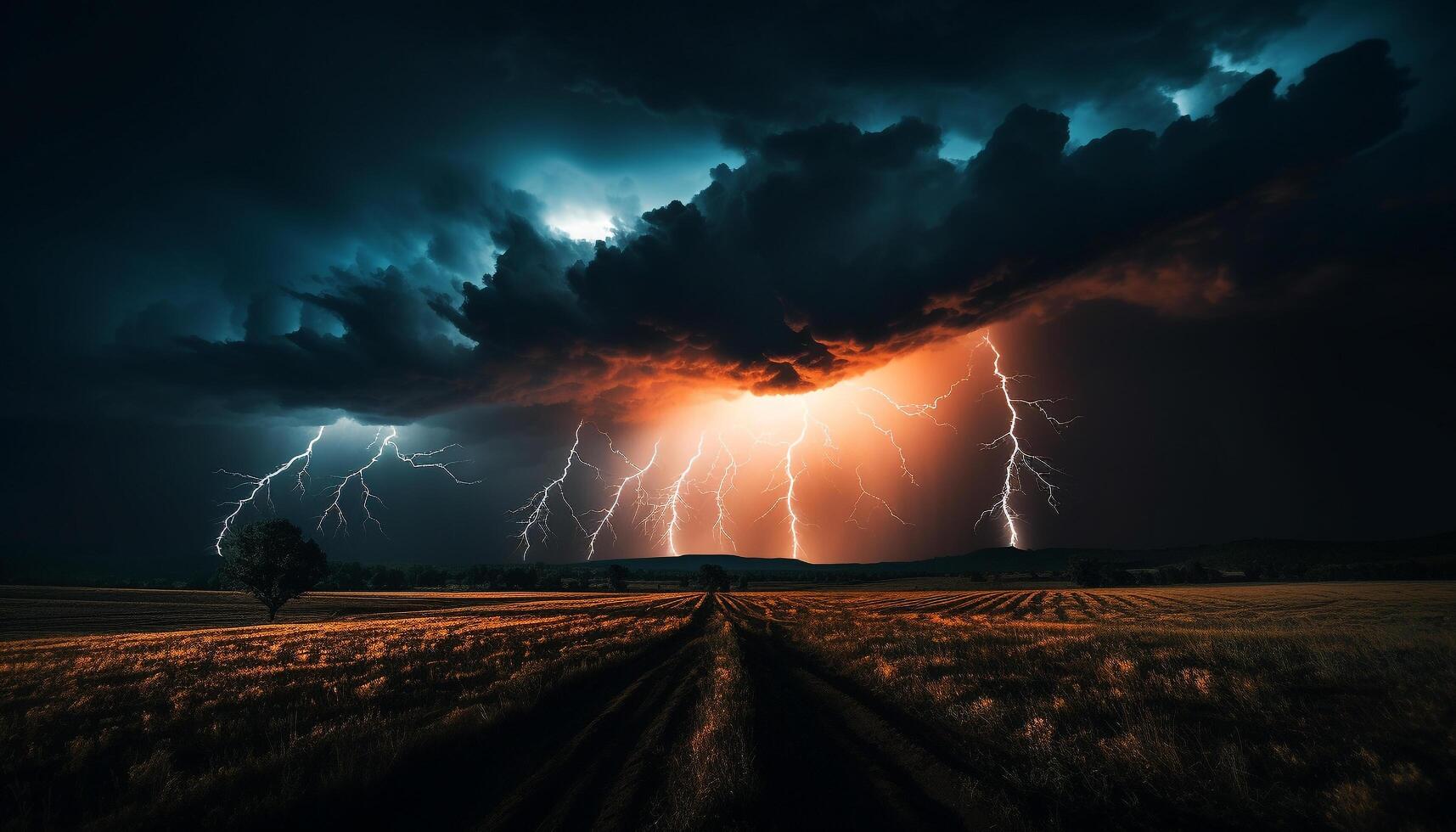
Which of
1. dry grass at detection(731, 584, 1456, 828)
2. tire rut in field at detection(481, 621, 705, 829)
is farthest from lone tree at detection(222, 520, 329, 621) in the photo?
dry grass at detection(731, 584, 1456, 828)

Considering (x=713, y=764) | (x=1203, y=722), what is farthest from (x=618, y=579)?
(x=1203, y=722)

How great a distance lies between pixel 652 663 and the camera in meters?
15.6

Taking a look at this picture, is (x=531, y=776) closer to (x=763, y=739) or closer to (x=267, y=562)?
(x=763, y=739)

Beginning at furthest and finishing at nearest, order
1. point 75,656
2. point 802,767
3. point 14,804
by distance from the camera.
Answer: point 75,656 → point 802,767 → point 14,804

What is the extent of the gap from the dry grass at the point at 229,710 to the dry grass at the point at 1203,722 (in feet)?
28.5

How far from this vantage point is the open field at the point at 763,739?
5500 mm

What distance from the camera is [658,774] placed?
6.59 m

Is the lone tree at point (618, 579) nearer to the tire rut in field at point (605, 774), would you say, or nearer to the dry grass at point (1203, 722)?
the dry grass at point (1203, 722)

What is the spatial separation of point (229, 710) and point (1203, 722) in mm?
18353

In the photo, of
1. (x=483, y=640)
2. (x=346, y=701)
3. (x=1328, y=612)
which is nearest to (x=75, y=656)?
(x=483, y=640)

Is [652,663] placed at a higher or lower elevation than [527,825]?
lower

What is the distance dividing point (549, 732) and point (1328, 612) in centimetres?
4784

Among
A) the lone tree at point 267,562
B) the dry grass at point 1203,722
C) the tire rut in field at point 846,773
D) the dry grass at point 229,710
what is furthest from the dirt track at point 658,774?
the lone tree at point 267,562

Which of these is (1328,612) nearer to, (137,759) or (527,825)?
(527,825)
